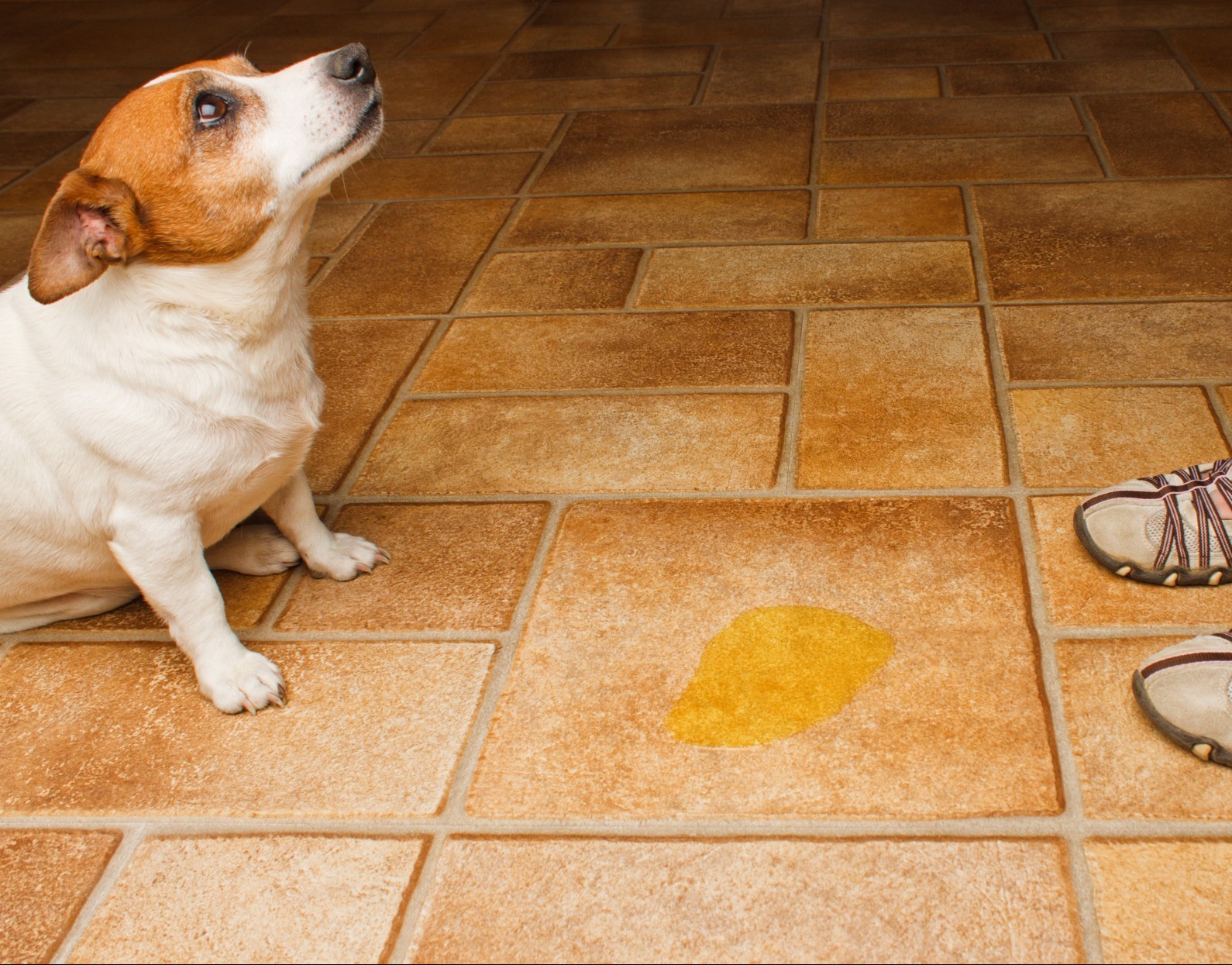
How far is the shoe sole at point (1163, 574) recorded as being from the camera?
1.78 meters

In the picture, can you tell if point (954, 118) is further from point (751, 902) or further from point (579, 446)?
point (751, 902)

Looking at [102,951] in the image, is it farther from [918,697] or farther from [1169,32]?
[1169,32]

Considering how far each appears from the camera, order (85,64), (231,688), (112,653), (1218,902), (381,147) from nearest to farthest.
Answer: (1218,902) < (231,688) < (112,653) < (381,147) < (85,64)

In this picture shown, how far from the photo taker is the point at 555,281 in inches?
118

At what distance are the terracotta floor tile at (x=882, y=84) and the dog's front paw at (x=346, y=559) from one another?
9.15ft

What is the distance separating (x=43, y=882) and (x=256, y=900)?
0.31 m

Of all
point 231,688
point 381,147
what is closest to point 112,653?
point 231,688

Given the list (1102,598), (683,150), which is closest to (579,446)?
(1102,598)

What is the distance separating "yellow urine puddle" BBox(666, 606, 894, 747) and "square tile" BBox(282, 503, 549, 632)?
0.37 m

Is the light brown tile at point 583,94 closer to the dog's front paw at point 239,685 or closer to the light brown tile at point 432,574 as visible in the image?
the light brown tile at point 432,574

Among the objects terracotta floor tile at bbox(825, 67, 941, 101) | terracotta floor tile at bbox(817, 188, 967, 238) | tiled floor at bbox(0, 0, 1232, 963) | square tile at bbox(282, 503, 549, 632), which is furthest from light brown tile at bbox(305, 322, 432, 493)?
terracotta floor tile at bbox(825, 67, 941, 101)

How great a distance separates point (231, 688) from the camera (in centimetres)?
171

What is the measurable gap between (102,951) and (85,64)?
4807 millimetres

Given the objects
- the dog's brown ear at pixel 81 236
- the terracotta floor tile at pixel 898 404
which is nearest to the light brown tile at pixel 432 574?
the terracotta floor tile at pixel 898 404
